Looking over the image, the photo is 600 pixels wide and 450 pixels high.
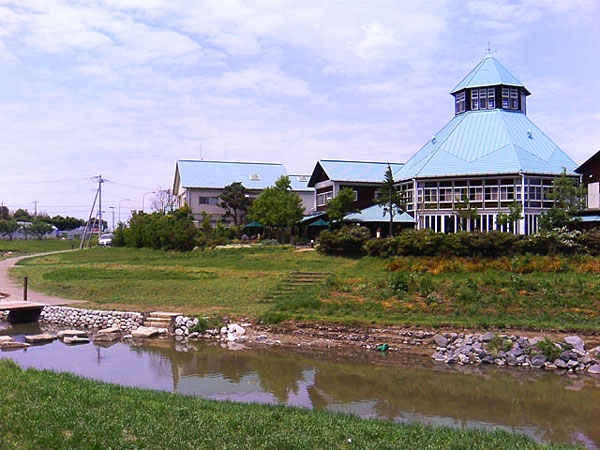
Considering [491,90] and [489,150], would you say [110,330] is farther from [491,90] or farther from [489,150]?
[491,90]

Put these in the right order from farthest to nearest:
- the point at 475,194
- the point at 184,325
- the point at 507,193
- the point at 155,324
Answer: the point at 475,194, the point at 507,193, the point at 155,324, the point at 184,325

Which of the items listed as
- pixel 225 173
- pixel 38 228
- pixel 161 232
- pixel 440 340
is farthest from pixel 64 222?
pixel 440 340

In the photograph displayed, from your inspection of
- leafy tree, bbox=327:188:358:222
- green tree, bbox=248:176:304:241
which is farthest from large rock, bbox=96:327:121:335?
green tree, bbox=248:176:304:241

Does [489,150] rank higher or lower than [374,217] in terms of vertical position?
higher

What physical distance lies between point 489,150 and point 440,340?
24.7m

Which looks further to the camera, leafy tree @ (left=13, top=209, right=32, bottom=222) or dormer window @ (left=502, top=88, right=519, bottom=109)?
leafy tree @ (left=13, top=209, right=32, bottom=222)

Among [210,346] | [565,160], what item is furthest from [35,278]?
[565,160]

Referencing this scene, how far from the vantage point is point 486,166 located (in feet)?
121

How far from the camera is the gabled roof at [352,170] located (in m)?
42.8

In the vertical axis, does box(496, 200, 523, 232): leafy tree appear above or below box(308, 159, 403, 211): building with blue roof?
below

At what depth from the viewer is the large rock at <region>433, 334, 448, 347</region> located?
16000mm

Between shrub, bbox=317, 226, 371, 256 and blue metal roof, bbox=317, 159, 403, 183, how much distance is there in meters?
11.8

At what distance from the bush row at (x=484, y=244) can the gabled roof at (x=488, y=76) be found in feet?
62.9

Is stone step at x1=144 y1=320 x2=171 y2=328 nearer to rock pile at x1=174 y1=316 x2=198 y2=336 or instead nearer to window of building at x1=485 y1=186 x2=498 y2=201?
rock pile at x1=174 y1=316 x2=198 y2=336
